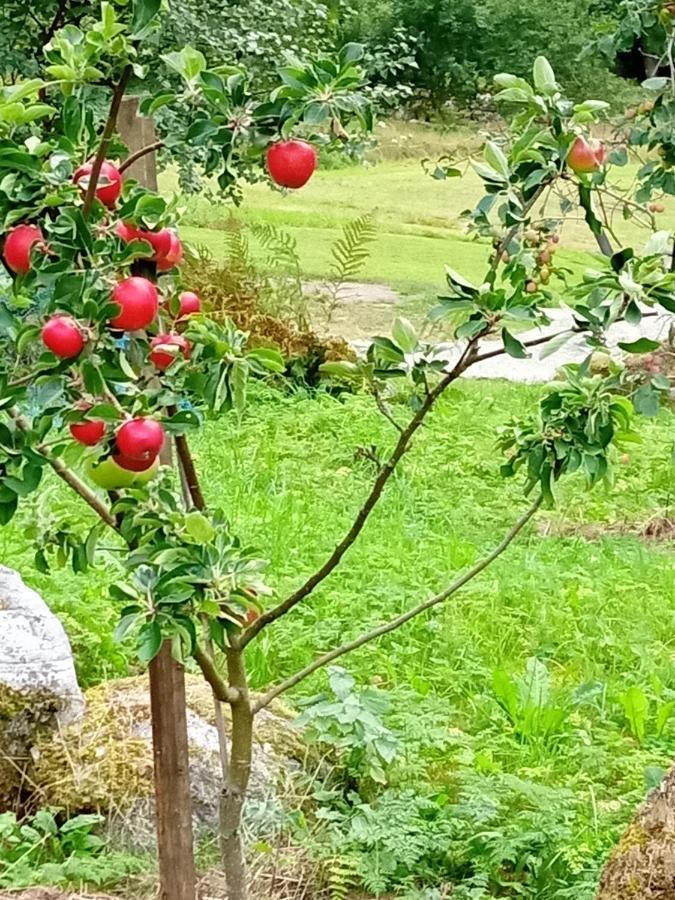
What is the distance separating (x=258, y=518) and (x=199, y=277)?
272 centimetres

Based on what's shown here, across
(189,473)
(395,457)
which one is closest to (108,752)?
(189,473)

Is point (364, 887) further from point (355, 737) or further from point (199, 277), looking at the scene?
point (199, 277)

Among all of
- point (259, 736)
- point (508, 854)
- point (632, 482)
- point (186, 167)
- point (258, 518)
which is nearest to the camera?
point (508, 854)

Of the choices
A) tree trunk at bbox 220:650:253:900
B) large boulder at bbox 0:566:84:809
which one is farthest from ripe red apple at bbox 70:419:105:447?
large boulder at bbox 0:566:84:809

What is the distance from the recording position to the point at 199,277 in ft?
19.4

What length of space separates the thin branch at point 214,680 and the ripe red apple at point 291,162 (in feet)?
1.64

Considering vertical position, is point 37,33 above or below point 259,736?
above

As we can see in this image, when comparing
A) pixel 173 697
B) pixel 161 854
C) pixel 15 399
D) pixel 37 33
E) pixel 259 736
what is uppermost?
pixel 37 33

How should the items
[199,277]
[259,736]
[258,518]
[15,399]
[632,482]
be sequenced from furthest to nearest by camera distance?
[199,277]
[632,482]
[258,518]
[259,736]
[15,399]

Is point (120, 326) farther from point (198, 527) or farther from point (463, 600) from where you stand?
point (463, 600)

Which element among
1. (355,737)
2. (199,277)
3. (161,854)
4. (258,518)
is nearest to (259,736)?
(355,737)

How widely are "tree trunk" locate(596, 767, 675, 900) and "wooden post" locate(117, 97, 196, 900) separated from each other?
1.57 ft

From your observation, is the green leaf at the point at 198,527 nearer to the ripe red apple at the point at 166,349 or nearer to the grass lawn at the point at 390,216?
the ripe red apple at the point at 166,349

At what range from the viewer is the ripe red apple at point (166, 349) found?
1049 mm
